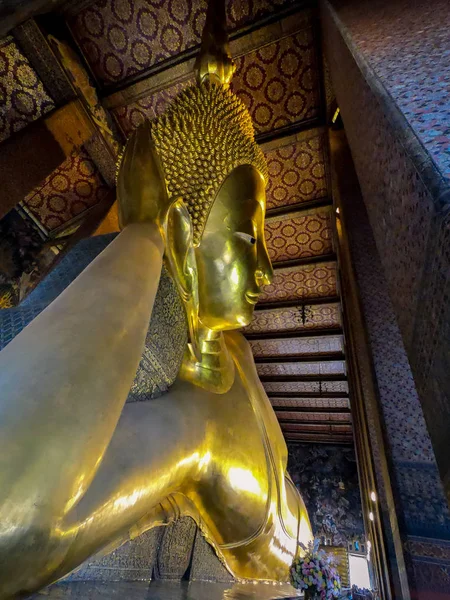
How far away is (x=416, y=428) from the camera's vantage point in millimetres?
1559

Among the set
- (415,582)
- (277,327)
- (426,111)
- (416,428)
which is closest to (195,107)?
(426,111)

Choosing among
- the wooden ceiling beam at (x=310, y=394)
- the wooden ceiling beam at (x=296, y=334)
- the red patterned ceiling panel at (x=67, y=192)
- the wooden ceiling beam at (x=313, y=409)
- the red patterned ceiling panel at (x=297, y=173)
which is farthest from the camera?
the wooden ceiling beam at (x=313, y=409)

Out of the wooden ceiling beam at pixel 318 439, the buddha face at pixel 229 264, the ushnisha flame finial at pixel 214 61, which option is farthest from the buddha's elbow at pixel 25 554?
the wooden ceiling beam at pixel 318 439

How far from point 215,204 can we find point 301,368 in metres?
5.30

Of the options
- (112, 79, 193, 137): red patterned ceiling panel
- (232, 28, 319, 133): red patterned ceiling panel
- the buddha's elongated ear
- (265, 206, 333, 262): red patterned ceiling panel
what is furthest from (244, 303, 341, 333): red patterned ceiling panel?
the buddha's elongated ear

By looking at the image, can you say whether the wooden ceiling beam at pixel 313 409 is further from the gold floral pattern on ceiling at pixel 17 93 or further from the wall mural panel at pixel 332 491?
the gold floral pattern on ceiling at pixel 17 93

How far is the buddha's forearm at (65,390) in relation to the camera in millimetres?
379

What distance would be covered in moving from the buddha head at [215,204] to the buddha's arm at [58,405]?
1.94 feet

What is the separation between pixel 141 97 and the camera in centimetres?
→ 305

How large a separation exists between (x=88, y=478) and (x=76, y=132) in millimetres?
3136

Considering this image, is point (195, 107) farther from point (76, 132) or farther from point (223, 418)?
point (76, 132)

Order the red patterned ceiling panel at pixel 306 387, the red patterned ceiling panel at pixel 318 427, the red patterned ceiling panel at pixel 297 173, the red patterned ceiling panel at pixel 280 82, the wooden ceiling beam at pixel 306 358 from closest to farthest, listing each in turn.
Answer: the red patterned ceiling panel at pixel 280 82 → the red patterned ceiling panel at pixel 297 173 → the wooden ceiling beam at pixel 306 358 → the red patterned ceiling panel at pixel 306 387 → the red patterned ceiling panel at pixel 318 427

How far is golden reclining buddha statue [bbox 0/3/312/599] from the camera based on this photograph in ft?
1.32

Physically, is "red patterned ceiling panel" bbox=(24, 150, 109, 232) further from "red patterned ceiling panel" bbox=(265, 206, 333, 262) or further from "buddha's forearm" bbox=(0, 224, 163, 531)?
"buddha's forearm" bbox=(0, 224, 163, 531)
